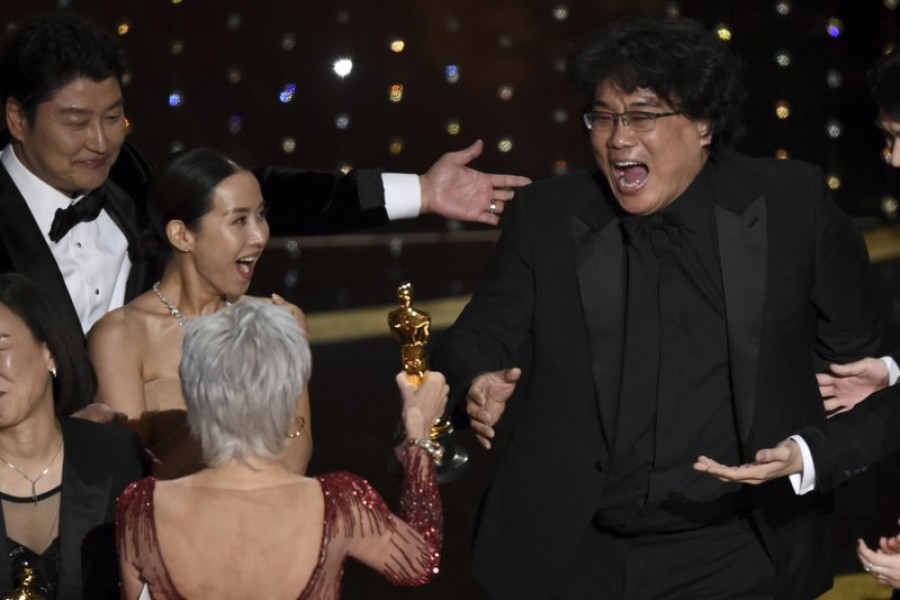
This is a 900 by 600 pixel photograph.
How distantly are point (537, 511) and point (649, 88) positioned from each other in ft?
2.95

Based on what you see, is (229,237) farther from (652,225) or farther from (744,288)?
(744,288)

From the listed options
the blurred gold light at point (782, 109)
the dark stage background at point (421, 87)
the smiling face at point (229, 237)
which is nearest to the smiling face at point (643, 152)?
the smiling face at point (229, 237)

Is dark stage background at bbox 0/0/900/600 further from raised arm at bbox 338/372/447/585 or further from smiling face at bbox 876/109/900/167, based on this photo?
raised arm at bbox 338/372/447/585

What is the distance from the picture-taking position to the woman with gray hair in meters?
2.66

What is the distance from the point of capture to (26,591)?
9.68ft

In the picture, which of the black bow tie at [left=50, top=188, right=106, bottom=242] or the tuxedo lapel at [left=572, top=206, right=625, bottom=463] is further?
the black bow tie at [left=50, top=188, right=106, bottom=242]

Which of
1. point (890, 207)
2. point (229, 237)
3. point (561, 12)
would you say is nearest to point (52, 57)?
point (229, 237)

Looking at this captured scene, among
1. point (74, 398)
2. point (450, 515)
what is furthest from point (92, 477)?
point (450, 515)

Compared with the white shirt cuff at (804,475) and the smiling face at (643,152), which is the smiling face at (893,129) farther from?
the white shirt cuff at (804,475)

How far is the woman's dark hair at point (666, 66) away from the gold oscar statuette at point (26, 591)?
1.48 m

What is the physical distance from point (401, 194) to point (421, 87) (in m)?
5.10

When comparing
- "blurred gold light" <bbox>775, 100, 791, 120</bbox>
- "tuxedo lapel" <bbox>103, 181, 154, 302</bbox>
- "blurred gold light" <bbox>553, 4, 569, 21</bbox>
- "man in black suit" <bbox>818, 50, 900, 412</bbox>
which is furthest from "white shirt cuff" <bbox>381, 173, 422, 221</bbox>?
"blurred gold light" <bbox>775, 100, 791, 120</bbox>

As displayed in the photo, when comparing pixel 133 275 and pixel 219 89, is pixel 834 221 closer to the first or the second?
pixel 133 275

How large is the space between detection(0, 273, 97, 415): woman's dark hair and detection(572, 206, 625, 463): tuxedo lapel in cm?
102
